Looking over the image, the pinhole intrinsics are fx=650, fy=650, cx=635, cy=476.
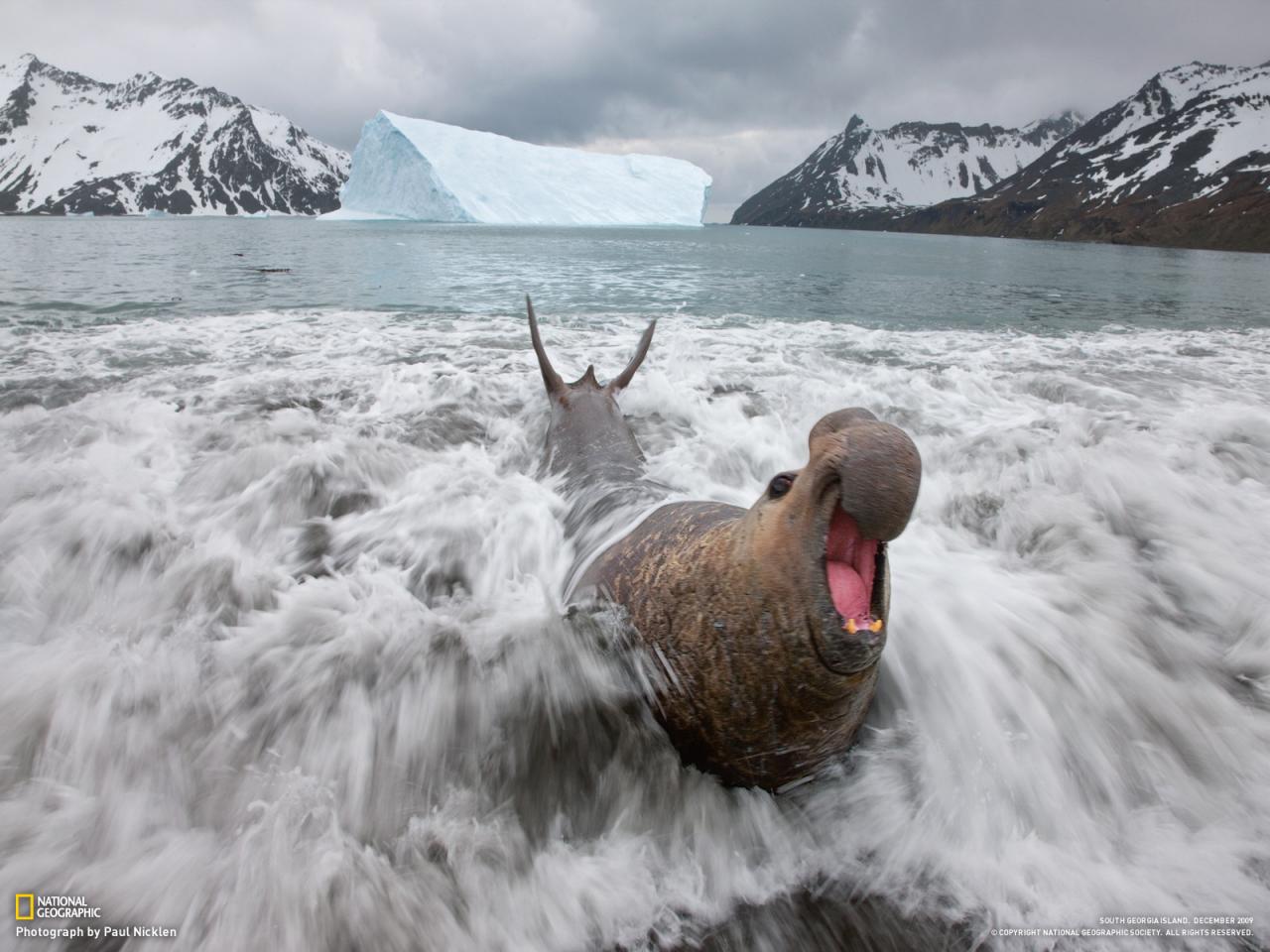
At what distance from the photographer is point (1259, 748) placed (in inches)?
98.7

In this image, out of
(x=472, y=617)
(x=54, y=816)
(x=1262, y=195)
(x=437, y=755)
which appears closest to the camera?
(x=54, y=816)

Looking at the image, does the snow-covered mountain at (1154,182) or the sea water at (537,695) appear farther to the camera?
the snow-covered mountain at (1154,182)

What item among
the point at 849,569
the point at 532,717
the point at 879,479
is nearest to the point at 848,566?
the point at 849,569

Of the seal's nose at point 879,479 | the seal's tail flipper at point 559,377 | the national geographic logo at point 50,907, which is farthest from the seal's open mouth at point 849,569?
the seal's tail flipper at point 559,377

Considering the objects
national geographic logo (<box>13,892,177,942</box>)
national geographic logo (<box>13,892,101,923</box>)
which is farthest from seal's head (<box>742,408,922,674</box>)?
national geographic logo (<box>13,892,101,923</box>)

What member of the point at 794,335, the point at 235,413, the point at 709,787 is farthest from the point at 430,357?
the point at 709,787

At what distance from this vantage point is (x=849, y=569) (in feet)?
5.75

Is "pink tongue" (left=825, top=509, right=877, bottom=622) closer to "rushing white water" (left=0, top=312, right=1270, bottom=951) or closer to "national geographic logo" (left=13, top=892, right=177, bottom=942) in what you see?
"rushing white water" (left=0, top=312, right=1270, bottom=951)

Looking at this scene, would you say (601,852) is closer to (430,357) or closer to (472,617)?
(472,617)

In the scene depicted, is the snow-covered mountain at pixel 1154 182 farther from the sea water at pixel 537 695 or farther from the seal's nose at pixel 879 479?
the seal's nose at pixel 879 479

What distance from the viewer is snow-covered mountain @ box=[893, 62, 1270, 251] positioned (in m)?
74.6

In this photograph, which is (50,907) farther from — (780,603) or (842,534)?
(842,534)

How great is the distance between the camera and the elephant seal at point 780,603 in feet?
5.31

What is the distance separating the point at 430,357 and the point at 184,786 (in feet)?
21.8
